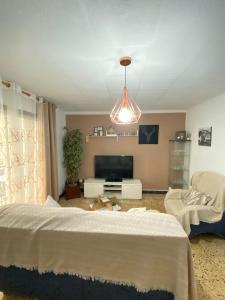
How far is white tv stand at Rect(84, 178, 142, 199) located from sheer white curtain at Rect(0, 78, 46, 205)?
136 cm

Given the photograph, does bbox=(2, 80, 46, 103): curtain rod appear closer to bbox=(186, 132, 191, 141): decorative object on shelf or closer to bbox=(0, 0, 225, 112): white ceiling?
bbox=(0, 0, 225, 112): white ceiling

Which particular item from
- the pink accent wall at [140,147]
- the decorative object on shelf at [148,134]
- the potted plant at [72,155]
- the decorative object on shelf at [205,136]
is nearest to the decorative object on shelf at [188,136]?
the pink accent wall at [140,147]

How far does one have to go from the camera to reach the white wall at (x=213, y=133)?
300cm

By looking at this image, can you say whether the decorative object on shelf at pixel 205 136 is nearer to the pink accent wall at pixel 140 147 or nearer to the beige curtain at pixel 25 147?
the pink accent wall at pixel 140 147

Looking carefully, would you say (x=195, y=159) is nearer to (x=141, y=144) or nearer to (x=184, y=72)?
(x=141, y=144)

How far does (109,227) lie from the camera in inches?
52.9

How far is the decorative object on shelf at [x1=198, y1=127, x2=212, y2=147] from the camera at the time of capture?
3400 mm

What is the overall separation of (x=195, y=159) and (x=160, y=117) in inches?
57.3

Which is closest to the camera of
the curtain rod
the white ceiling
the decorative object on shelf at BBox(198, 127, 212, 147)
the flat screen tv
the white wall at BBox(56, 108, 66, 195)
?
the white ceiling

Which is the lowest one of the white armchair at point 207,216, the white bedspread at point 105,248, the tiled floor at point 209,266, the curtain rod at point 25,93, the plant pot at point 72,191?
the tiled floor at point 209,266

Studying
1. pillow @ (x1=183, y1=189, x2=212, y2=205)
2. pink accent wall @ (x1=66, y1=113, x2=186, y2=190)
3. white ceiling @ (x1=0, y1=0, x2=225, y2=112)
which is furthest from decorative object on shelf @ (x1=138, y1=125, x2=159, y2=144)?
white ceiling @ (x1=0, y1=0, x2=225, y2=112)

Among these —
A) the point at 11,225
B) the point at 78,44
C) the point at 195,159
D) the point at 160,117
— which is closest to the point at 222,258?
the point at 195,159

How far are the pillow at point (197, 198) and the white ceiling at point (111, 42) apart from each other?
181 cm

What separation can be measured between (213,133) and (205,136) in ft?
0.96
